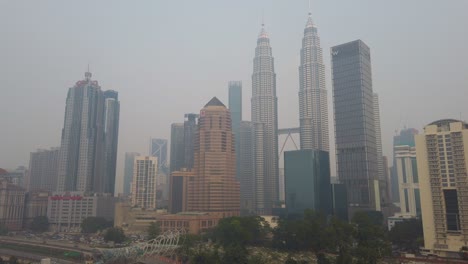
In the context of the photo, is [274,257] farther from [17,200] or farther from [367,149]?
[17,200]

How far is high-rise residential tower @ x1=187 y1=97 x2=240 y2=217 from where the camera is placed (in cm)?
13225

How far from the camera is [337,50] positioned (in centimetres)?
15200

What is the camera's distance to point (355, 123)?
145 m

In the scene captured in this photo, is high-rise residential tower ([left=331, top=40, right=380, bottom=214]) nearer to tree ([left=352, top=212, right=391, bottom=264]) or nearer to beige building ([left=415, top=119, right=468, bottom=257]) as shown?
beige building ([left=415, top=119, right=468, bottom=257])

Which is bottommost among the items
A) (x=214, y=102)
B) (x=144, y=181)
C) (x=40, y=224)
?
(x=40, y=224)

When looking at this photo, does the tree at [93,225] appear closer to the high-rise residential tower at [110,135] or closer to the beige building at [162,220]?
the beige building at [162,220]

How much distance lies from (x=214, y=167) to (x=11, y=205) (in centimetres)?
7382

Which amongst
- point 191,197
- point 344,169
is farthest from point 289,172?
point 191,197

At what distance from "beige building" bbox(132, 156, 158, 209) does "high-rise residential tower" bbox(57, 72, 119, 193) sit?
2229cm

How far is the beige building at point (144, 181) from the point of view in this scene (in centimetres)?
16088

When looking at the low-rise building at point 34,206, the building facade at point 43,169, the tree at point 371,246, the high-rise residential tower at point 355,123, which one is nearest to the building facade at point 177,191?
the low-rise building at point 34,206

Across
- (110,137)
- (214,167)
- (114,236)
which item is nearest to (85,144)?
(110,137)

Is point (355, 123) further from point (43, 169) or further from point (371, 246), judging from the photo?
point (43, 169)

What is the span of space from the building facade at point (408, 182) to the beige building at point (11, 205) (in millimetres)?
140315
